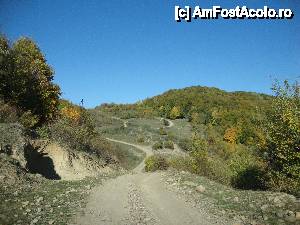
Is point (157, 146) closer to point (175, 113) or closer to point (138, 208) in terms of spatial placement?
point (175, 113)

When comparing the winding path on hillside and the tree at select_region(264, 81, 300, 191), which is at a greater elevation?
the tree at select_region(264, 81, 300, 191)

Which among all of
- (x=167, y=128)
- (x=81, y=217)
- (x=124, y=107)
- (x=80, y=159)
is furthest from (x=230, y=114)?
(x=81, y=217)

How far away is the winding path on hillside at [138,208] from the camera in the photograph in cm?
1557

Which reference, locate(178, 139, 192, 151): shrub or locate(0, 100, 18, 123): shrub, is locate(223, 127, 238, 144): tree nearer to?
locate(178, 139, 192, 151): shrub

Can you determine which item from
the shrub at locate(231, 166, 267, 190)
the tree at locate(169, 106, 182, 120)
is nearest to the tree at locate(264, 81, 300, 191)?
the shrub at locate(231, 166, 267, 190)

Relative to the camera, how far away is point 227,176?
32.2m

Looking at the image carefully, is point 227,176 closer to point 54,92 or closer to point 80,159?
point 80,159

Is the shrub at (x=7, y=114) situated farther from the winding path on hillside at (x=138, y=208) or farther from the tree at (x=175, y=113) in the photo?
the tree at (x=175, y=113)

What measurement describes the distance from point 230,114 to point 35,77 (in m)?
87.8

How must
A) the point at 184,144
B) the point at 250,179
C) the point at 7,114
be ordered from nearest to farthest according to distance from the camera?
the point at 7,114 → the point at 250,179 → the point at 184,144

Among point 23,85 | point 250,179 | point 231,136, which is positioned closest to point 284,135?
point 250,179

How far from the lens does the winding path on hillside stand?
15.6 metres

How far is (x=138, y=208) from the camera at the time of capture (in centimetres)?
1759

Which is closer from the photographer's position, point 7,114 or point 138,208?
point 138,208
